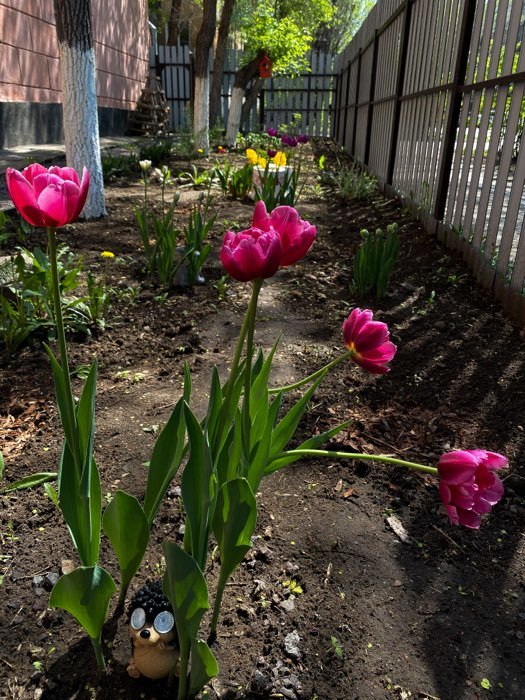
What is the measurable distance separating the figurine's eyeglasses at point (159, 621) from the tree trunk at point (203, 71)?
31.3 feet

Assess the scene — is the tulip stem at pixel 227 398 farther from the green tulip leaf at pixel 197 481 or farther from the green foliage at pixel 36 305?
the green foliage at pixel 36 305

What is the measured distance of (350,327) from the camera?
1121mm

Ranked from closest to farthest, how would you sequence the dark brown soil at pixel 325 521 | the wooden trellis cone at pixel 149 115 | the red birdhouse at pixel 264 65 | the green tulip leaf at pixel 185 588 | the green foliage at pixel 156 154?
the green tulip leaf at pixel 185 588
the dark brown soil at pixel 325 521
the green foliage at pixel 156 154
the red birdhouse at pixel 264 65
the wooden trellis cone at pixel 149 115

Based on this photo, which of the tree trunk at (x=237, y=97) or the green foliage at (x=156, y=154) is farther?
the tree trunk at (x=237, y=97)

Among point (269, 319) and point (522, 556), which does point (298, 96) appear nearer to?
point (269, 319)

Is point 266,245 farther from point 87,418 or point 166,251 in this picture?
point 166,251

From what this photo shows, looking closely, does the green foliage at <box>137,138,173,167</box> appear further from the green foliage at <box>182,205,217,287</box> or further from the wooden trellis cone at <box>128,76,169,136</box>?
the green foliage at <box>182,205,217,287</box>

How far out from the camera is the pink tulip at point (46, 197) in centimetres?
89

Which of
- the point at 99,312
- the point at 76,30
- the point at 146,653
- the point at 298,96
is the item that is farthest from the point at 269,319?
the point at 298,96

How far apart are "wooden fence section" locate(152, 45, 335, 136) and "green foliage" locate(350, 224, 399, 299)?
1488cm

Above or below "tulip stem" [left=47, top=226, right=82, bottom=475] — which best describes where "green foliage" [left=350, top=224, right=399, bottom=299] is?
below

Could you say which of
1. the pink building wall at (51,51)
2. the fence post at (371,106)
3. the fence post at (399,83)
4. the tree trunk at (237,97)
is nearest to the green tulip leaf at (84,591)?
the fence post at (399,83)

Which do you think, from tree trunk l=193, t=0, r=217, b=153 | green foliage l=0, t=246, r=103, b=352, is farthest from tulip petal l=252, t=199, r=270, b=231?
tree trunk l=193, t=0, r=217, b=153

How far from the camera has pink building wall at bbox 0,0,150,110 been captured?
7.42 meters
